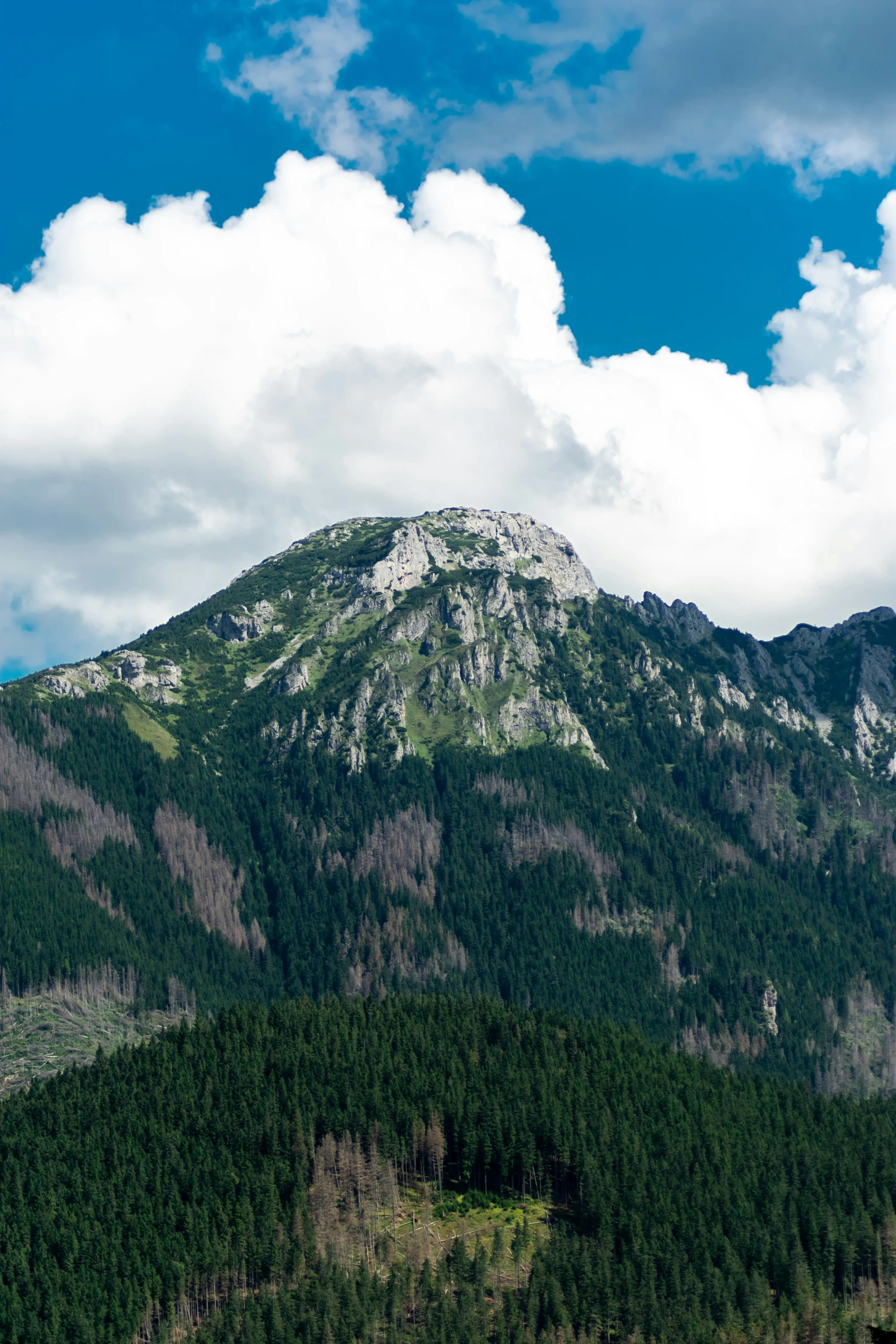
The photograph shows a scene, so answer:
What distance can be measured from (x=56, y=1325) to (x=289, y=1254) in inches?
1196

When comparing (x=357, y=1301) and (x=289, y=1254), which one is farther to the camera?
(x=289, y=1254)

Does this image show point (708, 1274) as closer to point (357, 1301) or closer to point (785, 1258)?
point (785, 1258)

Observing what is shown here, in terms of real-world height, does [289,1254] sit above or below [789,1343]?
above

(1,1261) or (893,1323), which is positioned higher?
(1,1261)

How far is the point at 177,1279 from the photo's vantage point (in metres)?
188

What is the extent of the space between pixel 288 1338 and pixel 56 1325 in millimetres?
30404

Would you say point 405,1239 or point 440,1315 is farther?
point 405,1239

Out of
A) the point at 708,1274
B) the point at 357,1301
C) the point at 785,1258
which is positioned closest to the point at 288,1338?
the point at 357,1301

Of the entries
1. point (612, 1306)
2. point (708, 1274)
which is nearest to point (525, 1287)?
point (612, 1306)

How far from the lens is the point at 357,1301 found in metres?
180

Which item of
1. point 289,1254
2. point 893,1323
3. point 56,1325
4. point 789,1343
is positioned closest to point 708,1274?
point 789,1343

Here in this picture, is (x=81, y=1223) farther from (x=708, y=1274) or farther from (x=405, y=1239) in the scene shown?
(x=708, y=1274)

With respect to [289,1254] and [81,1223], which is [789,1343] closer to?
[289,1254]

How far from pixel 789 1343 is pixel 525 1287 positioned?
33693mm
